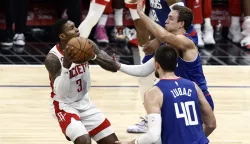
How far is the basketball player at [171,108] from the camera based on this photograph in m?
5.66

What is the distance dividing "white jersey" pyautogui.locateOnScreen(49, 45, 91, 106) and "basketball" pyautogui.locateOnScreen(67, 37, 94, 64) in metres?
0.49

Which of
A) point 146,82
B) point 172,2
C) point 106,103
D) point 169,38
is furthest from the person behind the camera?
point 106,103

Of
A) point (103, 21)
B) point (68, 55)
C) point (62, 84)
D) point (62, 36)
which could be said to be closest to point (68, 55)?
point (68, 55)

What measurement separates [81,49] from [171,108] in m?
1.10

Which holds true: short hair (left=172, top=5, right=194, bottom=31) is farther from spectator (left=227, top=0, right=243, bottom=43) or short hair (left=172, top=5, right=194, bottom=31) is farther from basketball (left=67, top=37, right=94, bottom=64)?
spectator (left=227, top=0, right=243, bottom=43)

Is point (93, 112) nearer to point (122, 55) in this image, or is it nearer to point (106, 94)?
point (106, 94)

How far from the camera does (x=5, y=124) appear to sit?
336 inches

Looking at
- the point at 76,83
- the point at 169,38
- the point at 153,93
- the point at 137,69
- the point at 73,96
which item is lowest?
the point at 73,96

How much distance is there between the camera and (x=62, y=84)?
6.61m

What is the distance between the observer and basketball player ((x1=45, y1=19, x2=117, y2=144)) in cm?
674

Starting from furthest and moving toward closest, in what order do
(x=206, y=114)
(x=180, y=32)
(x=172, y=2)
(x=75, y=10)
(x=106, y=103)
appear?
(x=75, y=10) < (x=106, y=103) < (x=172, y=2) < (x=180, y=32) < (x=206, y=114)

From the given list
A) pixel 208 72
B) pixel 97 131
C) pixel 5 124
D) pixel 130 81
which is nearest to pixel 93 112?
pixel 97 131

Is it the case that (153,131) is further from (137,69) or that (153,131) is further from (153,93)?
(137,69)

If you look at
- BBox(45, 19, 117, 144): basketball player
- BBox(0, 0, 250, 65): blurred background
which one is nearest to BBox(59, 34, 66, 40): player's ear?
Answer: BBox(45, 19, 117, 144): basketball player
